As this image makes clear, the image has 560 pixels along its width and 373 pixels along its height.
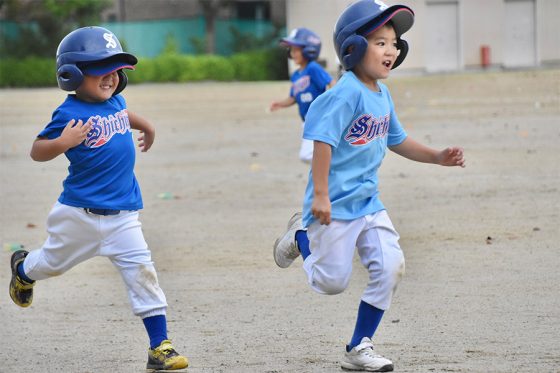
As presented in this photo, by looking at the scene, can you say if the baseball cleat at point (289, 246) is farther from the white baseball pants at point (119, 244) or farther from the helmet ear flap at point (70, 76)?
the helmet ear flap at point (70, 76)

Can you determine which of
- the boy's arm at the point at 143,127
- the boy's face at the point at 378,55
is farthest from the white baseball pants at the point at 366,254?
the boy's arm at the point at 143,127

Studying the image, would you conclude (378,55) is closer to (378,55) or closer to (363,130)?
(378,55)

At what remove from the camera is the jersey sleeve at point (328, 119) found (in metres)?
4.70

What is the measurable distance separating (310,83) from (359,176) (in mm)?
6210

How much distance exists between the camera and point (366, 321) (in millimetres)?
4891

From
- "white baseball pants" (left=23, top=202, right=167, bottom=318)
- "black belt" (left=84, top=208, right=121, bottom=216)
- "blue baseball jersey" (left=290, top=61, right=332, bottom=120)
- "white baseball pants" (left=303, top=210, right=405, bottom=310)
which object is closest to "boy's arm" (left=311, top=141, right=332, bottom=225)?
"white baseball pants" (left=303, top=210, right=405, bottom=310)

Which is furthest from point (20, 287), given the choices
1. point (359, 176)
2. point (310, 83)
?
point (310, 83)

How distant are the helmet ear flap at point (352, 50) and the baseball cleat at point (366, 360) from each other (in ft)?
4.08

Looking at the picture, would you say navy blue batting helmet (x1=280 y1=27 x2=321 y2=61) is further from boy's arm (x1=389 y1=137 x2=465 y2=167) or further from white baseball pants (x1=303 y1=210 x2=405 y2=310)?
white baseball pants (x1=303 y1=210 x2=405 y2=310)

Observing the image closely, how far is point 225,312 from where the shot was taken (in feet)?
20.3

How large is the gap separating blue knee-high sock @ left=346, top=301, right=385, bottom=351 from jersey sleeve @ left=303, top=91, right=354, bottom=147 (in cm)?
76

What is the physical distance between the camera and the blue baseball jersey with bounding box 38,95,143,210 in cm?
501

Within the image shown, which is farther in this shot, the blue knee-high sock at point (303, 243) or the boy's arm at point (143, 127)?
the boy's arm at point (143, 127)

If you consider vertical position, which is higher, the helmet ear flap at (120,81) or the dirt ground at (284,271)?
the helmet ear flap at (120,81)
